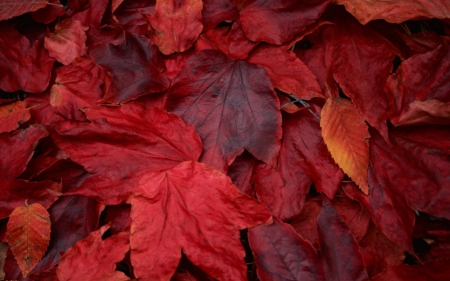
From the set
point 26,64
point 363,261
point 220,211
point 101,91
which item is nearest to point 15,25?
point 26,64

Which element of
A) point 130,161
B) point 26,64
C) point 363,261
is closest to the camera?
point 363,261

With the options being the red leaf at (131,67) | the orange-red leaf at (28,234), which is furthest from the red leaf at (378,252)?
the orange-red leaf at (28,234)

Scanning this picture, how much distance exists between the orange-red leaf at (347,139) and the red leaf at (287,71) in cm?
6

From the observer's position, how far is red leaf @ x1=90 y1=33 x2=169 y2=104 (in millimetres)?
896

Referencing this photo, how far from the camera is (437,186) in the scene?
784 mm

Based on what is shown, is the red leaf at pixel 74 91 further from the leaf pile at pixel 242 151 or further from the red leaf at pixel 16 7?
the red leaf at pixel 16 7

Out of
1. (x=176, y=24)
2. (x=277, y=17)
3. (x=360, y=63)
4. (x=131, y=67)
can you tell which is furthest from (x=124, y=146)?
(x=360, y=63)

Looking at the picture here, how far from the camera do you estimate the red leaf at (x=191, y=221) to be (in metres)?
0.76

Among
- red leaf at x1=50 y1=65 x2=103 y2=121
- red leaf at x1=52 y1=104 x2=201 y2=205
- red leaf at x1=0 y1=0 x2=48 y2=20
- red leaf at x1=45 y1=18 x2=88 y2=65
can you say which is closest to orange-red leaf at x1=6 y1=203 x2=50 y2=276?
red leaf at x1=52 y1=104 x2=201 y2=205

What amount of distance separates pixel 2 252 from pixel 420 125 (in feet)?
3.40

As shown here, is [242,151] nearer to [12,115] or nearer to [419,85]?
[419,85]

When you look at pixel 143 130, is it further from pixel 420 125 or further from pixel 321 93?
pixel 420 125

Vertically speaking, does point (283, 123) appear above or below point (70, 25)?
below

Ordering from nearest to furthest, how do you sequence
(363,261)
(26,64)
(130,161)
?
(363,261) < (130,161) < (26,64)
